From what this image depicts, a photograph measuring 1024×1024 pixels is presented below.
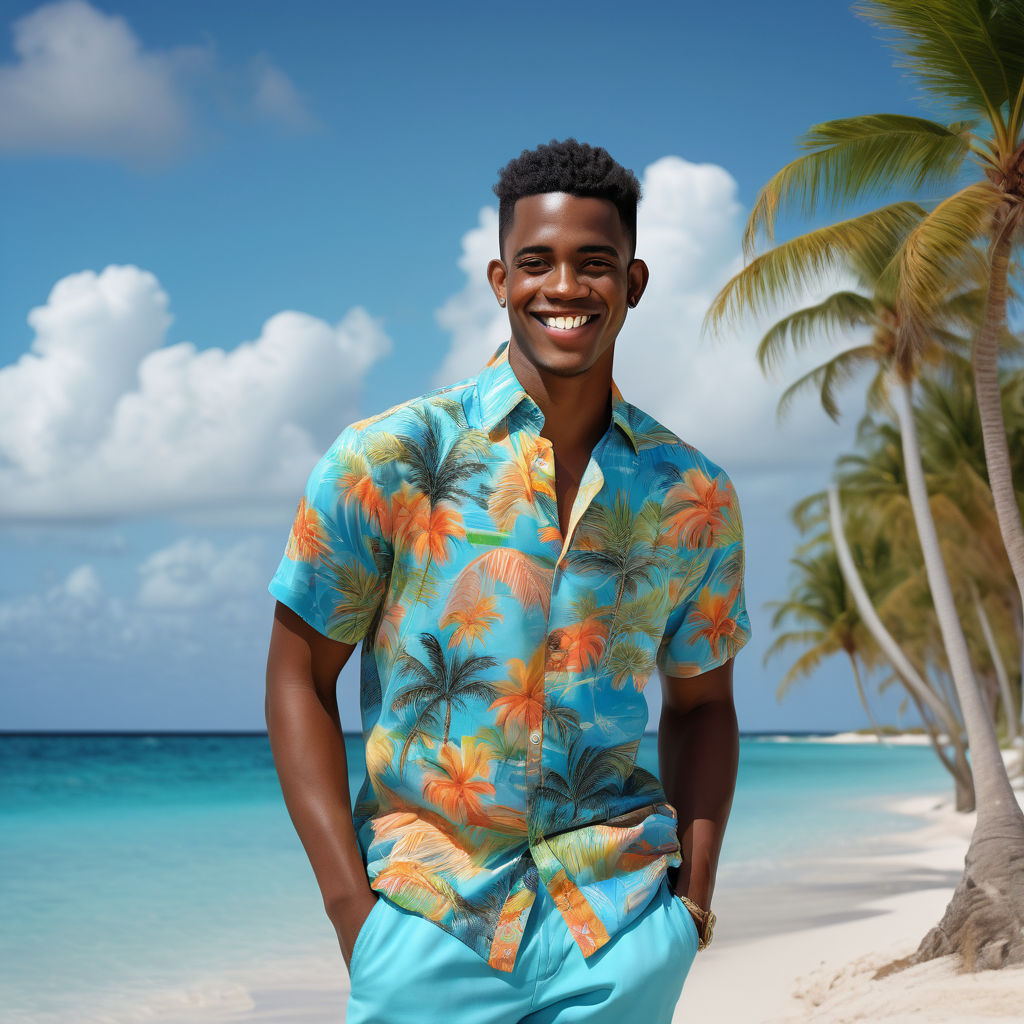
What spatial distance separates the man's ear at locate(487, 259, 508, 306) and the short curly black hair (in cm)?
3

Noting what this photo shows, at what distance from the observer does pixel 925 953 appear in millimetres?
7184

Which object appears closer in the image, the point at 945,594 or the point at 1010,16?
the point at 1010,16

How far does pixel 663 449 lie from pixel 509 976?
2.95ft

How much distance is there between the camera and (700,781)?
2125mm

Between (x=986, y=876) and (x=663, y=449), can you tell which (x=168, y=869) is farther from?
(x=663, y=449)

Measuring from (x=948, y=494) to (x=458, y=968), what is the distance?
2182cm

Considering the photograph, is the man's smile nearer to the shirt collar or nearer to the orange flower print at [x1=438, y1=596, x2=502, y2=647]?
the shirt collar

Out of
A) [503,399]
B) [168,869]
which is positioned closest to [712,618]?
[503,399]

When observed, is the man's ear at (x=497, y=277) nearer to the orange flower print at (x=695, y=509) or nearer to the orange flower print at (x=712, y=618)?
the orange flower print at (x=695, y=509)

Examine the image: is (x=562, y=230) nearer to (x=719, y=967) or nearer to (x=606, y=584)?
(x=606, y=584)

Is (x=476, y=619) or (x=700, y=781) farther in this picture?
(x=700, y=781)

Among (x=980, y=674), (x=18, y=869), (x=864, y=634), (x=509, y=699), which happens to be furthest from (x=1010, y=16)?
(x=980, y=674)

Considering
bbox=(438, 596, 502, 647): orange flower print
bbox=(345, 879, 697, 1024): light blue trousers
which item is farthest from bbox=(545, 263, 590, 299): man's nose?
bbox=(345, 879, 697, 1024): light blue trousers

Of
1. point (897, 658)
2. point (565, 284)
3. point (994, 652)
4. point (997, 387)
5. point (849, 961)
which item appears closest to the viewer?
point (565, 284)
